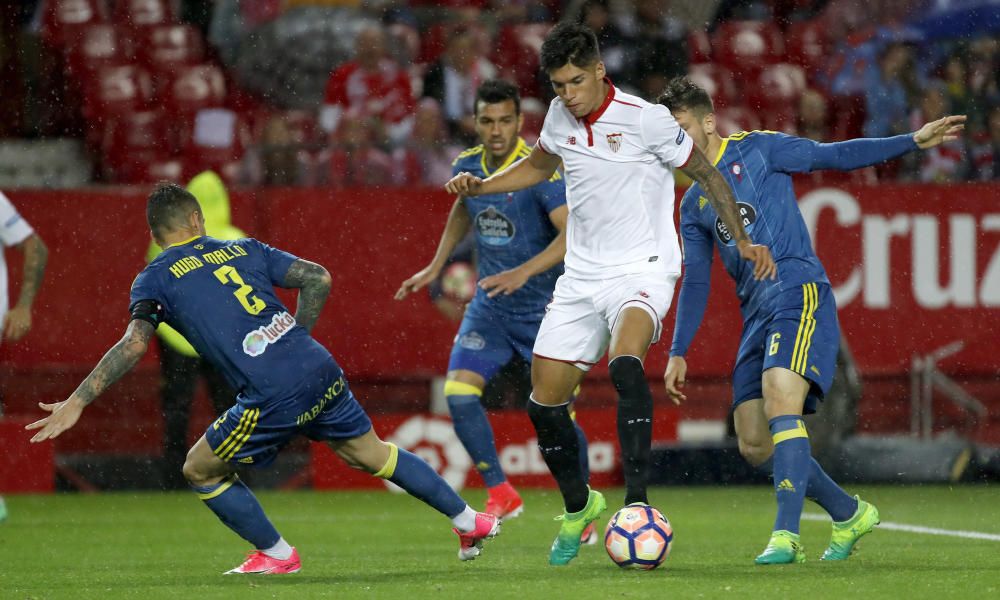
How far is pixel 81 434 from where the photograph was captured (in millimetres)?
12305

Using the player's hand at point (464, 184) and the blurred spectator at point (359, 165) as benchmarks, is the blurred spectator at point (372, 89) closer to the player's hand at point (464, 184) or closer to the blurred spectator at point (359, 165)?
the blurred spectator at point (359, 165)

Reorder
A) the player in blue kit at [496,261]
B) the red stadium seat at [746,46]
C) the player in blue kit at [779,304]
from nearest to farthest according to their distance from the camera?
the player in blue kit at [779,304]
the player in blue kit at [496,261]
the red stadium seat at [746,46]

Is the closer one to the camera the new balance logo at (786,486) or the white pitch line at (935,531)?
the new balance logo at (786,486)

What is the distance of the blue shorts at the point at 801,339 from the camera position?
659 cm

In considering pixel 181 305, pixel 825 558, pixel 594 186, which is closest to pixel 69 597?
pixel 181 305

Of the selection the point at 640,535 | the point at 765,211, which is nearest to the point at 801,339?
the point at 765,211

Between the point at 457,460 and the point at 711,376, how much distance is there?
2.13m

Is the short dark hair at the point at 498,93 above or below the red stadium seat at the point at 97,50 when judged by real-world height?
below

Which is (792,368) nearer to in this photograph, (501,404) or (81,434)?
(501,404)

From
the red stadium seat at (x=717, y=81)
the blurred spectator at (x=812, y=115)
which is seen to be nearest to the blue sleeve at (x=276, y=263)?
the blurred spectator at (x=812, y=115)

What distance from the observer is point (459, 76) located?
1397cm

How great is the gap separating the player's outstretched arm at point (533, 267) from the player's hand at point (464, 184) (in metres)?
0.79

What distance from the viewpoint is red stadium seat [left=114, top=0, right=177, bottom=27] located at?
50.8 ft

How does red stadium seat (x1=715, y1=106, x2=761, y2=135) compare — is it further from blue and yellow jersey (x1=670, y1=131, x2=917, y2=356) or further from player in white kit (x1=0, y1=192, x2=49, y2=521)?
blue and yellow jersey (x1=670, y1=131, x2=917, y2=356)
